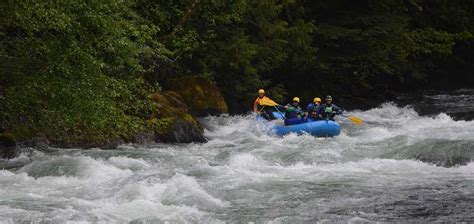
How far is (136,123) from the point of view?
11.0 meters

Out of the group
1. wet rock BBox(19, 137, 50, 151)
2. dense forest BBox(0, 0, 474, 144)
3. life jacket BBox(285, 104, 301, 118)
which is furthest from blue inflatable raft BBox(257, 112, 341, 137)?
wet rock BBox(19, 137, 50, 151)

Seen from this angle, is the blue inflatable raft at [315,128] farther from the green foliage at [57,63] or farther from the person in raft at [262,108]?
the green foliage at [57,63]

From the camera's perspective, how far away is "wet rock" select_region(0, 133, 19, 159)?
11148mm

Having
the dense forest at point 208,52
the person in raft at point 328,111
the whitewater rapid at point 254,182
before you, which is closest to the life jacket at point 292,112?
the person in raft at point 328,111

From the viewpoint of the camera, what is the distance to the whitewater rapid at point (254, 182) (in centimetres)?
802

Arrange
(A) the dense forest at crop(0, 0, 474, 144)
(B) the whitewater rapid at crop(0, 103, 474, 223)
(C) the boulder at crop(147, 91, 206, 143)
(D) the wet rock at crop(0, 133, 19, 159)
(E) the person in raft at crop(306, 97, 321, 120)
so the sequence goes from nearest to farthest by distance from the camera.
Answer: (B) the whitewater rapid at crop(0, 103, 474, 223) → (A) the dense forest at crop(0, 0, 474, 144) → (D) the wet rock at crop(0, 133, 19, 159) → (C) the boulder at crop(147, 91, 206, 143) → (E) the person in raft at crop(306, 97, 321, 120)

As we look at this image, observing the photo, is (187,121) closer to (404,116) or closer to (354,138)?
(354,138)

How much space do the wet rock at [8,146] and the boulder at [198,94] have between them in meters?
5.87

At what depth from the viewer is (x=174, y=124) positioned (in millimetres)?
14281

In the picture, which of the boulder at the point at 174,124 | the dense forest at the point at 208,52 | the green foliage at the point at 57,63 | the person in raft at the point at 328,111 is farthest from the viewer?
the person in raft at the point at 328,111

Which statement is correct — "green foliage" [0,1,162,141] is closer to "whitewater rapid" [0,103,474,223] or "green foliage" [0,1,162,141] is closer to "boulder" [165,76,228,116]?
"whitewater rapid" [0,103,474,223]

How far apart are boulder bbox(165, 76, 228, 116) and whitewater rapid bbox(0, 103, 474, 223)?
2.76 meters

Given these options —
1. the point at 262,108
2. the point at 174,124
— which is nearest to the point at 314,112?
the point at 262,108

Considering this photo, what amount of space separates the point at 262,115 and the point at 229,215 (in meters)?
8.78
